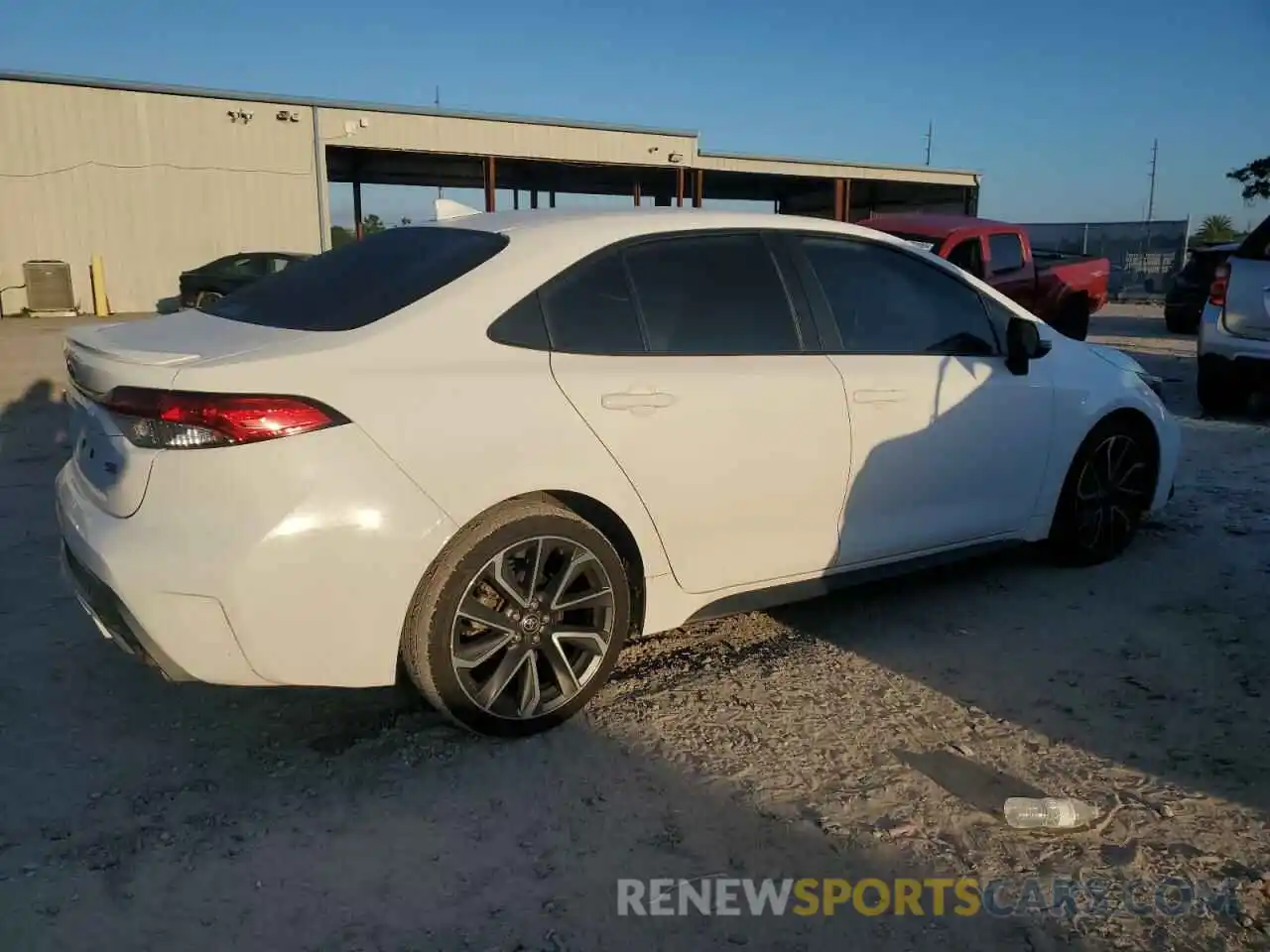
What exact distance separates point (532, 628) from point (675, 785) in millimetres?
639

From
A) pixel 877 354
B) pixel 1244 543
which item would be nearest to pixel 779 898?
pixel 877 354

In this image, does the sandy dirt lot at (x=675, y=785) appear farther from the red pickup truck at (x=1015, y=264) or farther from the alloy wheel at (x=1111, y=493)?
the red pickup truck at (x=1015, y=264)

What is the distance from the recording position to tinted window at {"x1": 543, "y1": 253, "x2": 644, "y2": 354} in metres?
3.16

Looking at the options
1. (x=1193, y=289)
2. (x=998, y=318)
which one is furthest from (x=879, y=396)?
(x=1193, y=289)

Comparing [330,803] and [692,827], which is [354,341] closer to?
[330,803]

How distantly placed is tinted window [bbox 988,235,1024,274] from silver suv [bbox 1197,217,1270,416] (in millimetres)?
3026

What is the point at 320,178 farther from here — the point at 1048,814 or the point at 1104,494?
the point at 1048,814

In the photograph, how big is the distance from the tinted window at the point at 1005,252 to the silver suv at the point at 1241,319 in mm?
3026

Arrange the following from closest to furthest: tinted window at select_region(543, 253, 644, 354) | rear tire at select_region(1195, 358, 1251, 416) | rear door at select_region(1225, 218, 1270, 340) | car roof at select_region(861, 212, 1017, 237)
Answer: tinted window at select_region(543, 253, 644, 354) < rear door at select_region(1225, 218, 1270, 340) < rear tire at select_region(1195, 358, 1251, 416) < car roof at select_region(861, 212, 1017, 237)

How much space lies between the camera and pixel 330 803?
2809 millimetres

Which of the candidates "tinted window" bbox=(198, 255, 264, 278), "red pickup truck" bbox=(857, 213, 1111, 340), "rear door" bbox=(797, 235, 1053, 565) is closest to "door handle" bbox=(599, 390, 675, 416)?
"rear door" bbox=(797, 235, 1053, 565)

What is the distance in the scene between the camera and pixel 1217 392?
8.61 metres

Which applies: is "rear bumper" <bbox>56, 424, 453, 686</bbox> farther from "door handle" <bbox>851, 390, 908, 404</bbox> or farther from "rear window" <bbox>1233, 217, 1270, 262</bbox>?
"rear window" <bbox>1233, 217, 1270, 262</bbox>

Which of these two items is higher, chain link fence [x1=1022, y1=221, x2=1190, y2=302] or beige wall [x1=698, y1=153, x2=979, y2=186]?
beige wall [x1=698, y1=153, x2=979, y2=186]
